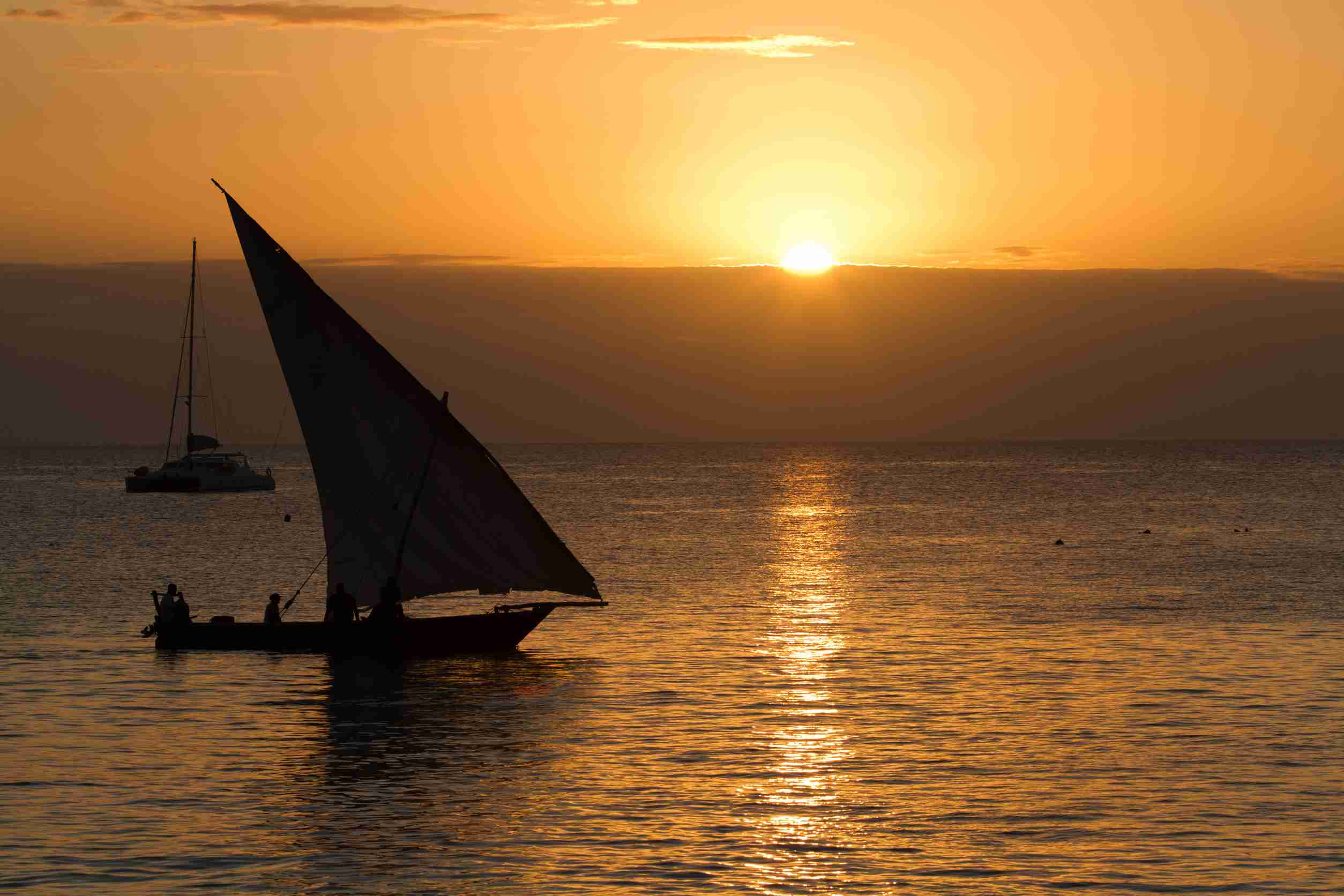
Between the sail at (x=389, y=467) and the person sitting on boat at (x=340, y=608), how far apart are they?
0.80m

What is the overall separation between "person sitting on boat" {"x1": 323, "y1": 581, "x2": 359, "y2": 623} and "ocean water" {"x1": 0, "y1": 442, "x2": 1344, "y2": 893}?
1.20m

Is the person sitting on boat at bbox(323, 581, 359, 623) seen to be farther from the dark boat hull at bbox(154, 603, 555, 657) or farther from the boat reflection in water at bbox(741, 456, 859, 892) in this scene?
the boat reflection in water at bbox(741, 456, 859, 892)

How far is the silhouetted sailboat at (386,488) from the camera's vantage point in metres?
39.9

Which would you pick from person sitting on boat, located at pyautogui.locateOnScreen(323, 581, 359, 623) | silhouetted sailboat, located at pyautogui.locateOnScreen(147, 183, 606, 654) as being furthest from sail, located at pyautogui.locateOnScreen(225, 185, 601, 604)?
person sitting on boat, located at pyautogui.locateOnScreen(323, 581, 359, 623)

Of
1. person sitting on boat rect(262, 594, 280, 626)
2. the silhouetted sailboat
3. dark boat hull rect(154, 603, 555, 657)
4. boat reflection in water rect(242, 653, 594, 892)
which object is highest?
the silhouetted sailboat

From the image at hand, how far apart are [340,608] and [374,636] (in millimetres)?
1117

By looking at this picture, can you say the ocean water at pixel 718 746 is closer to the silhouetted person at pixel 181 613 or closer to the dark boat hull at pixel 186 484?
the silhouetted person at pixel 181 613

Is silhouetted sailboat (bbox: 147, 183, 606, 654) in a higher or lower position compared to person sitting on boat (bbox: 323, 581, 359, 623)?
higher

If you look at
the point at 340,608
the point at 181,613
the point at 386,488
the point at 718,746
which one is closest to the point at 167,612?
the point at 181,613

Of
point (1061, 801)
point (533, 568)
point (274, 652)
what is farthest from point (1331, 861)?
point (274, 652)

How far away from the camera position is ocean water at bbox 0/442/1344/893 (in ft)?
72.8

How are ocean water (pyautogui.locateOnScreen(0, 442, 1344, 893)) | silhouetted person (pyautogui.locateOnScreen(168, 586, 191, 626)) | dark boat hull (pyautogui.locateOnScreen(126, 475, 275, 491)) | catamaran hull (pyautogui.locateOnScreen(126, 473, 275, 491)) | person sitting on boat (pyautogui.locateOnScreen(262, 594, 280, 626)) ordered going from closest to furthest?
1. ocean water (pyautogui.locateOnScreen(0, 442, 1344, 893))
2. person sitting on boat (pyautogui.locateOnScreen(262, 594, 280, 626))
3. silhouetted person (pyautogui.locateOnScreen(168, 586, 191, 626))
4. dark boat hull (pyautogui.locateOnScreen(126, 475, 275, 491))
5. catamaran hull (pyautogui.locateOnScreen(126, 473, 275, 491))

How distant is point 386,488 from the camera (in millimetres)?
40562

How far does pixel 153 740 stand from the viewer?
102 ft
